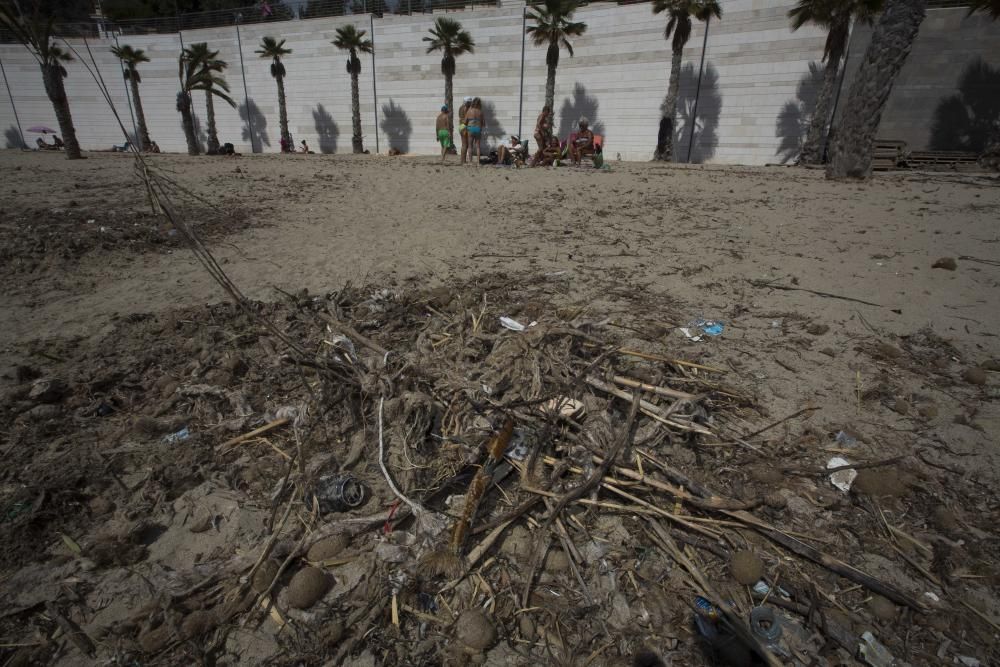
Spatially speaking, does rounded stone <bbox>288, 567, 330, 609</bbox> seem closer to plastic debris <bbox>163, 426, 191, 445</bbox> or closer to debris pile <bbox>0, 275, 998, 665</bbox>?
debris pile <bbox>0, 275, 998, 665</bbox>

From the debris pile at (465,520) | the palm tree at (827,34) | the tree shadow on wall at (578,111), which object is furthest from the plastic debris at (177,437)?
the tree shadow on wall at (578,111)

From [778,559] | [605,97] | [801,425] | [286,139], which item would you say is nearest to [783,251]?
[801,425]

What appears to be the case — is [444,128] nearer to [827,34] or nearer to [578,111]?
[578,111]

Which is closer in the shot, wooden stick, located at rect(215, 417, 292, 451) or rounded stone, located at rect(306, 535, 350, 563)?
rounded stone, located at rect(306, 535, 350, 563)

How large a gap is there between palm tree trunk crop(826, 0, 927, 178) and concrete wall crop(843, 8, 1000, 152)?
8190 millimetres

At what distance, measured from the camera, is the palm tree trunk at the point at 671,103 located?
16562mm

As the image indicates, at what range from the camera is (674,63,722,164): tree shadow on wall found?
1783 centimetres

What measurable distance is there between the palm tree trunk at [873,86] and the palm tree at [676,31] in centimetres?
850

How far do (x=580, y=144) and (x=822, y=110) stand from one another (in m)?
8.45

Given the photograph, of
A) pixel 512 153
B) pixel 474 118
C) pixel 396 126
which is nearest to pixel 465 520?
pixel 474 118

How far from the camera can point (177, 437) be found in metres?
2.54

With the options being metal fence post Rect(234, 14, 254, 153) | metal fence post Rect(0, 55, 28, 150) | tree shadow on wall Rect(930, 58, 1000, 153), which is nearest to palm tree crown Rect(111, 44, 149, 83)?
metal fence post Rect(234, 14, 254, 153)

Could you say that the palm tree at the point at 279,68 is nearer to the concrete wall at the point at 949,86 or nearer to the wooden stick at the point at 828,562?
the concrete wall at the point at 949,86

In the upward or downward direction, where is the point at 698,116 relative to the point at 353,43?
downward
